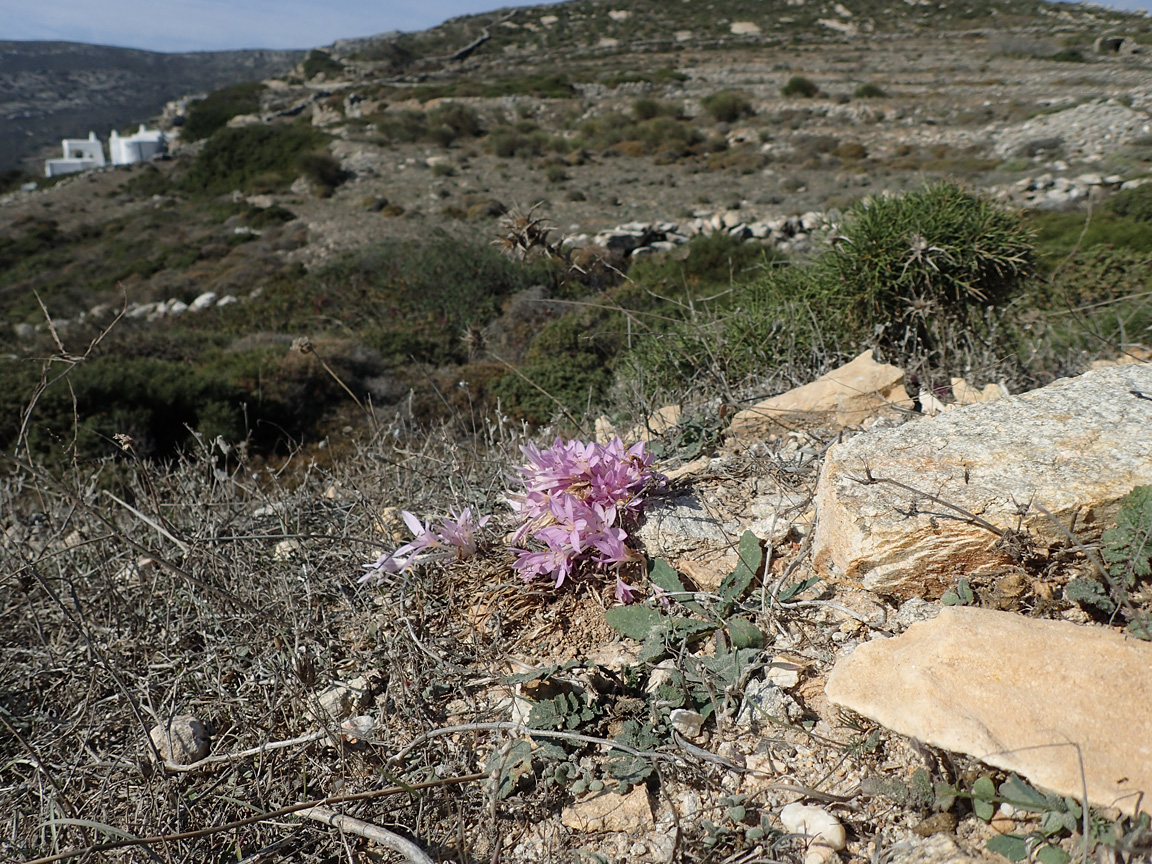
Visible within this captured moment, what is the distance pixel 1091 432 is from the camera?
1.55 metres

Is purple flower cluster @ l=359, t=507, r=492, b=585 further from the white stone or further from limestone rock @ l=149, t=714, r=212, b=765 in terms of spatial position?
the white stone

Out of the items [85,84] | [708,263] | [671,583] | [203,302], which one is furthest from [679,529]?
[85,84]

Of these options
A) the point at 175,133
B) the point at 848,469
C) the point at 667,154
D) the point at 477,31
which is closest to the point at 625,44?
the point at 477,31

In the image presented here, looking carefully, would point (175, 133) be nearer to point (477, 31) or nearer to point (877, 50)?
point (477, 31)

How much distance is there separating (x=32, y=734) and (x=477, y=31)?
70.4m

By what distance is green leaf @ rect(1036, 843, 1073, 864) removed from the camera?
3.15ft

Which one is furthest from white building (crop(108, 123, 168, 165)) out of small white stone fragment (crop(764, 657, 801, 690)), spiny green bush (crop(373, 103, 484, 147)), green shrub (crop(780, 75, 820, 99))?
small white stone fragment (crop(764, 657, 801, 690))

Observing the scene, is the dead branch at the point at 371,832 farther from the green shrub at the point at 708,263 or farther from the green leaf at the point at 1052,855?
the green shrub at the point at 708,263

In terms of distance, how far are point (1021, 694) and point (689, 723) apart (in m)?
0.58

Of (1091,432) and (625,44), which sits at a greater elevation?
(625,44)

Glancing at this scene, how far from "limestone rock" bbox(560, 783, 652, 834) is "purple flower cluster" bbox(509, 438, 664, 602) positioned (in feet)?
1.54

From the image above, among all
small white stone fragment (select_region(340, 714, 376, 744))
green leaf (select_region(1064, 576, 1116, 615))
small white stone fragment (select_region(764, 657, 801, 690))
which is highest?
green leaf (select_region(1064, 576, 1116, 615))

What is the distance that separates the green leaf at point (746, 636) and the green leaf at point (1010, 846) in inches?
21.2

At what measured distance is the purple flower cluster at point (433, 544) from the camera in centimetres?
183
